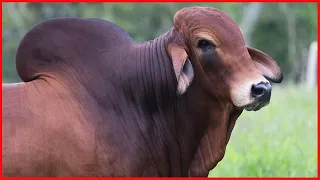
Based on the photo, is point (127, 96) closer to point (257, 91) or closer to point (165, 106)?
point (165, 106)

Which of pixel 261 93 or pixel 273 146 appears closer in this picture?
pixel 261 93

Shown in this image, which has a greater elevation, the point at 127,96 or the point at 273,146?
the point at 127,96

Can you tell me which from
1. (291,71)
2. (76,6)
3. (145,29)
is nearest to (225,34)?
(76,6)

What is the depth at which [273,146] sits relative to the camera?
18.2ft

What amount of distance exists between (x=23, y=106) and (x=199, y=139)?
29.5 inches

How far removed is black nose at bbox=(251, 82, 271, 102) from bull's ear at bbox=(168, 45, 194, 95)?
0.25 meters

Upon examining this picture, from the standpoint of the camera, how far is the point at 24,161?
2703 millimetres

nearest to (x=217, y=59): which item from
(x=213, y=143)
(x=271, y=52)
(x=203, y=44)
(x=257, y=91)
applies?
(x=203, y=44)

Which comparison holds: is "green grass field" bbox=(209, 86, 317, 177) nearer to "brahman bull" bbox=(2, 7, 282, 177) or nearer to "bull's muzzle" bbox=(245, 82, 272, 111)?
"brahman bull" bbox=(2, 7, 282, 177)

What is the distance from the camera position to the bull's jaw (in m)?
2.95

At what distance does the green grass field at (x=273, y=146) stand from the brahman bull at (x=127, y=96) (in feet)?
5.93

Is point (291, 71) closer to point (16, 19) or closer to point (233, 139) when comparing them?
point (16, 19)

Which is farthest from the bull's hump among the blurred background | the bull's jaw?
the blurred background

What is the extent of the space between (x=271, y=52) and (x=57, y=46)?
25818mm
